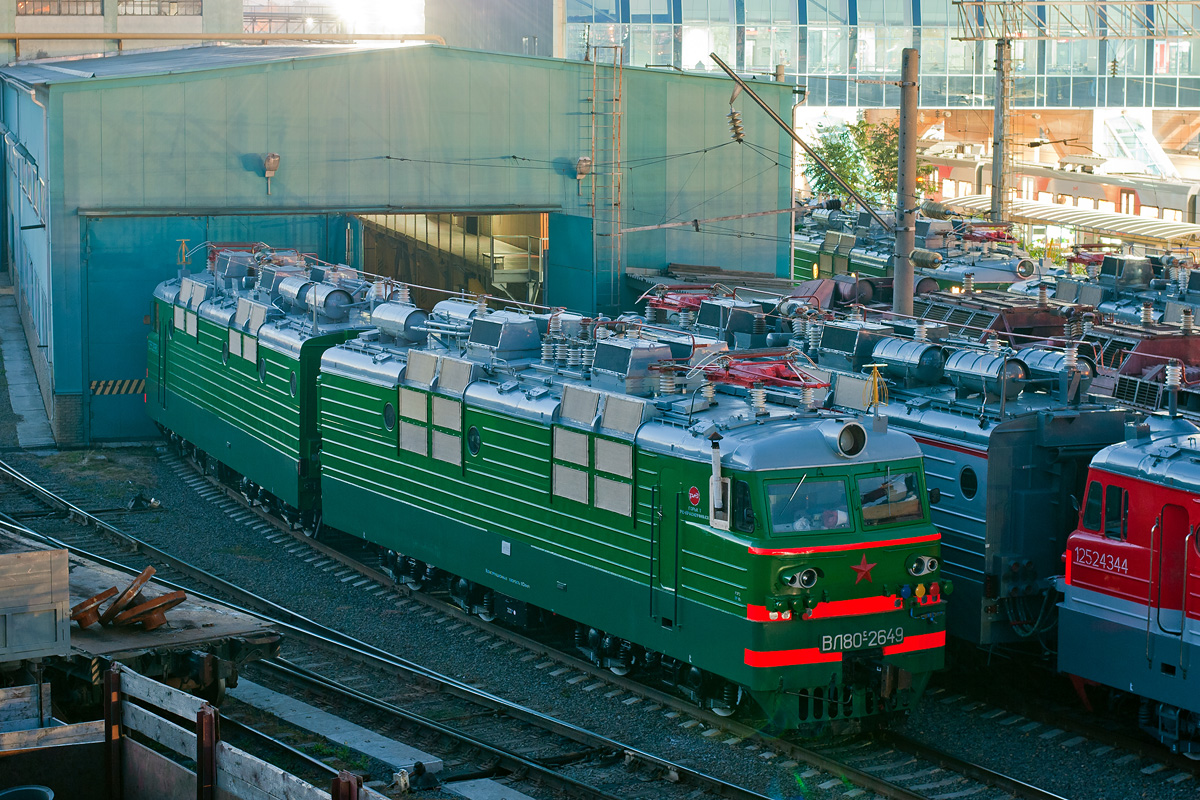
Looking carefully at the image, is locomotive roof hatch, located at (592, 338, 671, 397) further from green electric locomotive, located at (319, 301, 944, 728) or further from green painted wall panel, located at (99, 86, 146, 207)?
green painted wall panel, located at (99, 86, 146, 207)

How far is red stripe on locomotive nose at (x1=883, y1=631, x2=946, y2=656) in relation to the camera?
53.9ft

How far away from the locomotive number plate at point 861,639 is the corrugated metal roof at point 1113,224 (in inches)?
1371

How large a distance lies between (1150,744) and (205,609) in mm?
10731

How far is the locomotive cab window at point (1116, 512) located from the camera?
16672 millimetres

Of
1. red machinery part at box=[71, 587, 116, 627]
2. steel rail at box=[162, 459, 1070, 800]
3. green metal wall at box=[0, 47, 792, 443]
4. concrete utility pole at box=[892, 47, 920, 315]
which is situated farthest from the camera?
green metal wall at box=[0, 47, 792, 443]

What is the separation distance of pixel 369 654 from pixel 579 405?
4.45m

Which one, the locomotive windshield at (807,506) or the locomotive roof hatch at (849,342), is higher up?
the locomotive roof hatch at (849,342)

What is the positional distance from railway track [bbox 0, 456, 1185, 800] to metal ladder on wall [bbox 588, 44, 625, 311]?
17553 millimetres

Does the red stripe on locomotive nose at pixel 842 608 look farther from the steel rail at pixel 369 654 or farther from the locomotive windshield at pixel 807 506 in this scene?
the steel rail at pixel 369 654

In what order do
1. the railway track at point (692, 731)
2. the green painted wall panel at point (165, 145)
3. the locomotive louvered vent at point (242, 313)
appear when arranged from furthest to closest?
the green painted wall panel at point (165, 145) → the locomotive louvered vent at point (242, 313) → the railway track at point (692, 731)

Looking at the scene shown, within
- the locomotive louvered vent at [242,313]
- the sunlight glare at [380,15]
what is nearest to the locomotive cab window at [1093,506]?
the locomotive louvered vent at [242,313]

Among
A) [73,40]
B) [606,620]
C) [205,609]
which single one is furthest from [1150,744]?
[73,40]

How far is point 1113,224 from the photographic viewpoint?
50.7 meters

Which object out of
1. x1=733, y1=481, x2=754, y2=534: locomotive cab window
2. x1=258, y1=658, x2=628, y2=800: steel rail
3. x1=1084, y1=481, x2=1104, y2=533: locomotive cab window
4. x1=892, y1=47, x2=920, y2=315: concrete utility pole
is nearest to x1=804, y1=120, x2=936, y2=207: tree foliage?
x1=892, y1=47, x2=920, y2=315: concrete utility pole
